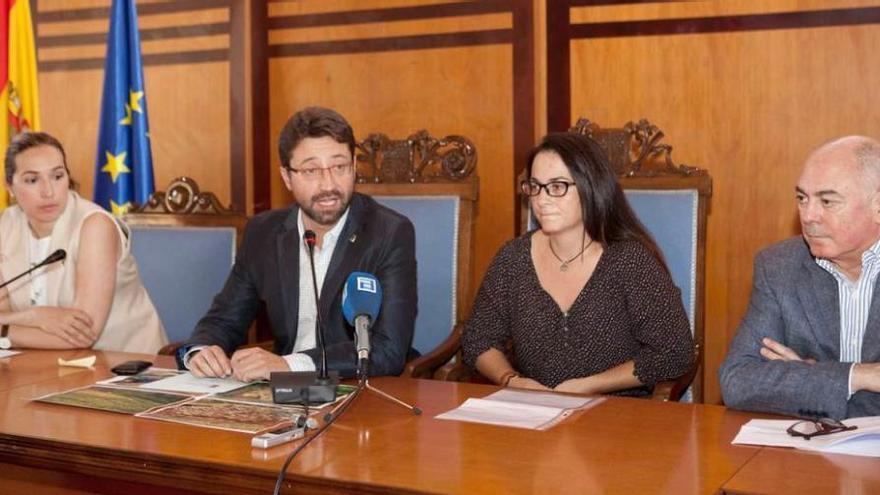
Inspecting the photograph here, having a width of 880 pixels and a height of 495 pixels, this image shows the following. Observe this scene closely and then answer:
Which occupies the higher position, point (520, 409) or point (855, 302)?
point (855, 302)

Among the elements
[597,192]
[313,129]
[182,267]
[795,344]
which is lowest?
[795,344]

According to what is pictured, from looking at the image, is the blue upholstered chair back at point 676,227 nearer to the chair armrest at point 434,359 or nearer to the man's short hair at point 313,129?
the chair armrest at point 434,359

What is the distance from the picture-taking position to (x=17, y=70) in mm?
4617

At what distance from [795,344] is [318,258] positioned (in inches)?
50.6

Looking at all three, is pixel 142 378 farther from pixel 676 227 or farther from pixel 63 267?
pixel 676 227

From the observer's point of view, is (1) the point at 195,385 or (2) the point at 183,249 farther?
(2) the point at 183,249

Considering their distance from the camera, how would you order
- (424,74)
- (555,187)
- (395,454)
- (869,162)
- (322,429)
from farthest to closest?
(424,74) → (555,187) → (869,162) → (322,429) → (395,454)

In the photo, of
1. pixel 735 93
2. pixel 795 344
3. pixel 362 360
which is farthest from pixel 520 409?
pixel 735 93

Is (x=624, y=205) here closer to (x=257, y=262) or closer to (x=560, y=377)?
(x=560, y=377)

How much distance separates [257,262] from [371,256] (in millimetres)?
363

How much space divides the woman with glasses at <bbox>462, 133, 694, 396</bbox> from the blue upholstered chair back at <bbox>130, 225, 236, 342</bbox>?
1.15 m

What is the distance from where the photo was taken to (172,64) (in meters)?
4.91

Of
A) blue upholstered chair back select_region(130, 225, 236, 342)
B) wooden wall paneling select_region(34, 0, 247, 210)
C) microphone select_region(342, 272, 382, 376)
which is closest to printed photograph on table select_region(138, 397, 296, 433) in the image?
microphone select_region(342, 272, 382, 376)

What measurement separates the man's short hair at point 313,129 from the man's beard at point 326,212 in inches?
4.7
